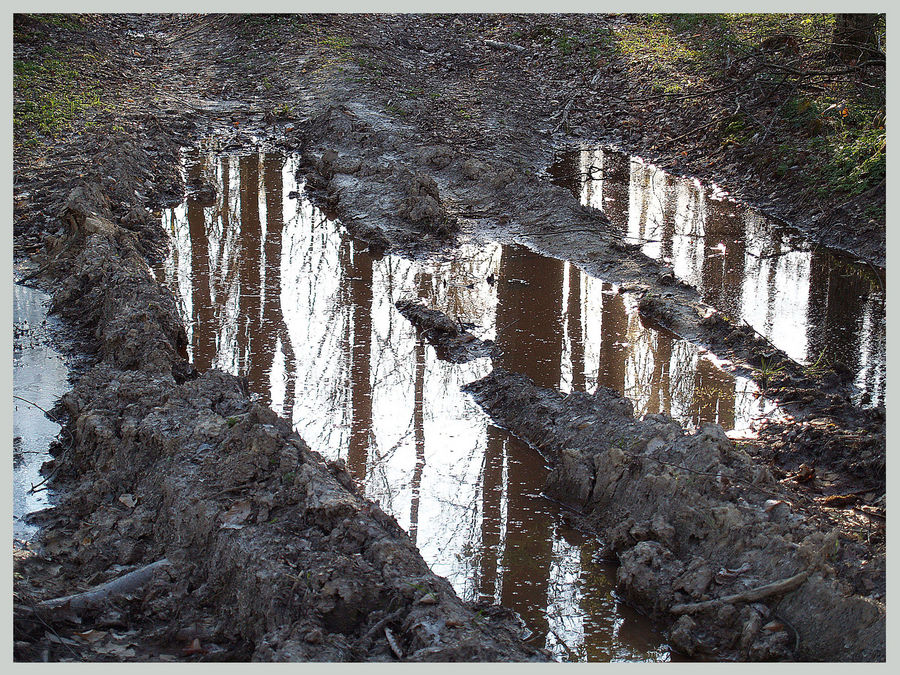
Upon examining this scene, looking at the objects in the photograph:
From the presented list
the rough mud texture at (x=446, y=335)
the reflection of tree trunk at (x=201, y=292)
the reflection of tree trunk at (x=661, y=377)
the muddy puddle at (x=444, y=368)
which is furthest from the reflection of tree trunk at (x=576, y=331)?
the reflection of tree trunk at (x=201, y=292)

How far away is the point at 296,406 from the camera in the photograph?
5930mm

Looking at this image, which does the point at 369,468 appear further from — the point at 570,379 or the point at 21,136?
the point at 21,136

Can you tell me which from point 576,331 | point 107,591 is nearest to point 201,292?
point 576,331

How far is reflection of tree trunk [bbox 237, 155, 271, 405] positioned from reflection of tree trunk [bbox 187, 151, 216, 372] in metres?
0.27

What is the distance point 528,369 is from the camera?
6.41 m

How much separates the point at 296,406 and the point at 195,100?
9257mm

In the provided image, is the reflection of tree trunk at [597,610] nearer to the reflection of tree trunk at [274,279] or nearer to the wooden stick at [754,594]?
the wooden stick at [754,594]

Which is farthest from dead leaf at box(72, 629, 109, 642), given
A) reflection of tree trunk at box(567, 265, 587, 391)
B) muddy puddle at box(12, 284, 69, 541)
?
reflection of tree trunk at box(567, 265, 587, 391)

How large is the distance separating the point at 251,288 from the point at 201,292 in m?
0.48

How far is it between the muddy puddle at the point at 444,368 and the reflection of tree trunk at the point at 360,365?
2cm

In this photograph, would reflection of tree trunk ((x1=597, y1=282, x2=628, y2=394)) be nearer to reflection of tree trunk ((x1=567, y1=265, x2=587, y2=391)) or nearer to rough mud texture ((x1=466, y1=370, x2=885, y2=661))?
reflection of tree trunk ((x1=567, y1=265, x2=587, y2=391))

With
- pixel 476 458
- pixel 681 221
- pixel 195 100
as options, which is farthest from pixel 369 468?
pixel 195 100

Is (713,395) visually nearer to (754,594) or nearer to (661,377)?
(661,377)

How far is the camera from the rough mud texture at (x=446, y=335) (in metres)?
6.66
